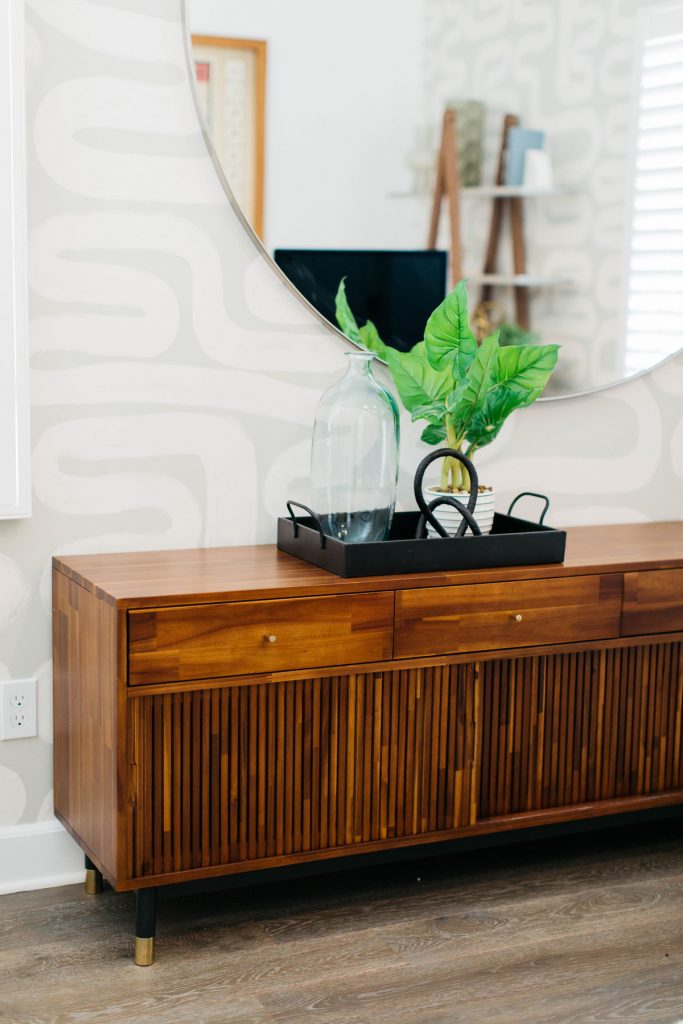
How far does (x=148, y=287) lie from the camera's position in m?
2.09

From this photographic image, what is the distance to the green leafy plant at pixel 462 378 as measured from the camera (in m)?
2.06

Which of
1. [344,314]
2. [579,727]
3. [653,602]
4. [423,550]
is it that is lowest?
[579,727]

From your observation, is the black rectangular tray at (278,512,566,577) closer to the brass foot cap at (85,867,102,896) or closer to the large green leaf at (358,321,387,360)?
the large green leaf at (358,321,387,360)

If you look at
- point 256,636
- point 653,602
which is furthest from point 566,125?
point 256,636

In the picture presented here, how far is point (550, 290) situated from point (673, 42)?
63 centimetres

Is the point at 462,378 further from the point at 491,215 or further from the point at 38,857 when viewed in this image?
the point at 38,857

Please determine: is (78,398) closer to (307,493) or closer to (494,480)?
(307,493)

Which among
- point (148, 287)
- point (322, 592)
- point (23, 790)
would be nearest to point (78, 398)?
point (148, 287)

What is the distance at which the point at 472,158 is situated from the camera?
232 centimetres

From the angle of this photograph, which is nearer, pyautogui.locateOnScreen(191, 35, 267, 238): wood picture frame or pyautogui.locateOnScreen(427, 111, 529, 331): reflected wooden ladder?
pyautogui.locateOnScreen(191, 35, 267, 238): wood picture frame

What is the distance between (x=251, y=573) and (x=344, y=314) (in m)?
0.57

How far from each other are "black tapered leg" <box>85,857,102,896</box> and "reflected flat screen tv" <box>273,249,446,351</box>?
111 cm

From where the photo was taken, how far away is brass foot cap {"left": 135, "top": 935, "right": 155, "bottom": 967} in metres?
1.87

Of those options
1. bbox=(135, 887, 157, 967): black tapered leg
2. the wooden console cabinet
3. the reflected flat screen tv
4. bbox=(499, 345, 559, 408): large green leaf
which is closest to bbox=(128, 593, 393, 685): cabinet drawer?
the wooden console cabinet
